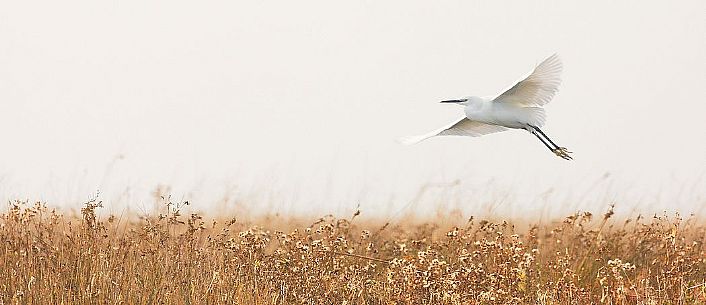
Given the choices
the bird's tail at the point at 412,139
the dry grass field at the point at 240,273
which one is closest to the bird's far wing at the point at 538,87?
the bird's tail at the point at 412,139

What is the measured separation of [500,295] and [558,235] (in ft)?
9.34

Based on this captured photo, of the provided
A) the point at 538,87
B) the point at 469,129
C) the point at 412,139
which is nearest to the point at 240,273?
the point at 412,139

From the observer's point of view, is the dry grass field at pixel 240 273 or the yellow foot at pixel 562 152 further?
the yellow foot at pixel 562 152

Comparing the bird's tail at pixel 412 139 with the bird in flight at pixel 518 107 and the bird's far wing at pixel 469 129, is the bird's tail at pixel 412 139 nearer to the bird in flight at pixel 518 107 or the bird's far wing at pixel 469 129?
the bird in flight at pixel 518 107

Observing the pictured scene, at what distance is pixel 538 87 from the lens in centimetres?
674

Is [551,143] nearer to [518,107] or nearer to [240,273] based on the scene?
[518,107]

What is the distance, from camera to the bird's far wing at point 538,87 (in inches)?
255

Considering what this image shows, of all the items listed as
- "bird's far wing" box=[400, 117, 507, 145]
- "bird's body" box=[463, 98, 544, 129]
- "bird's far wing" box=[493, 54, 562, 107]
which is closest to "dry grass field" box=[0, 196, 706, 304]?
"bird's far wing" box=[493, 54, 562, 107]

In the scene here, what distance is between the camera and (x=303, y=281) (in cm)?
495

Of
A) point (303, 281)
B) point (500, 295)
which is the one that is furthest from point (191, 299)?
point (500, 295)

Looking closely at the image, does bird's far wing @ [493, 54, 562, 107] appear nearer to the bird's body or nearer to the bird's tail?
the bird's body

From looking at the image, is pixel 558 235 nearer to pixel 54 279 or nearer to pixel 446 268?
pixel 446 268

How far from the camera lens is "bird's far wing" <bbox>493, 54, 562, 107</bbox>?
6.47 metres

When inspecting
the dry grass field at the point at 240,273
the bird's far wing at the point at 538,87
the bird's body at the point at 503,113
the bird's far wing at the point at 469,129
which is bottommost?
the dry grass field at the point at 240,273
